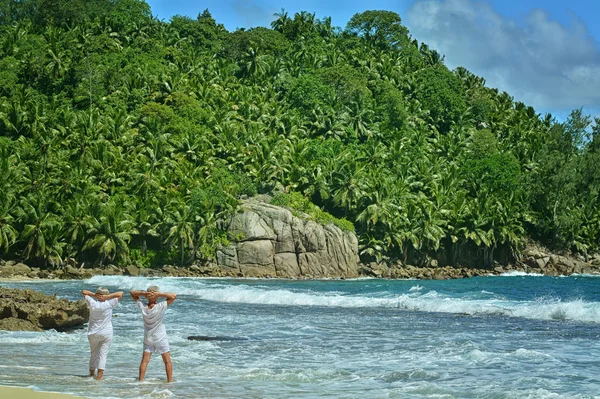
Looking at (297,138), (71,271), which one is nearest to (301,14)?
(297,138)

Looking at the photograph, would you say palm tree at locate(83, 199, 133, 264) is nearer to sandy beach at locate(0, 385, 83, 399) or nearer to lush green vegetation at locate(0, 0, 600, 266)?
lush green vegetation at locate(0, 0, 600, 266)

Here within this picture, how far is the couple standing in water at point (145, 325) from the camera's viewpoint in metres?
13.8

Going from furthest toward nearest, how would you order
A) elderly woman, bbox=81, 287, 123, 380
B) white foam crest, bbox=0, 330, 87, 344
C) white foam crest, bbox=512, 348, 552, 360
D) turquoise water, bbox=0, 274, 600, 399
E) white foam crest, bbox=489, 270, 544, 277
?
white foam crest, bbox=489, 270, 544, 277 → white foam crest, bbox=0, 330, 87, 344 → white foam crest, bbox=512, 348, 552, 360 → turquoise water, bbox=0, 274, 600, 399 → elderly woman, bbox=81, 287, 123, 380

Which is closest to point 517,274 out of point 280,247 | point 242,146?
point 280,247

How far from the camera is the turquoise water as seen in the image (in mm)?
14172

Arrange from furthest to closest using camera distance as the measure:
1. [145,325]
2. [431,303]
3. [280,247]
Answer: [280,247] < [431,303] < [145,325]

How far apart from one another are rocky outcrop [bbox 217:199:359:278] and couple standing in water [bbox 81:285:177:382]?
1964 inches

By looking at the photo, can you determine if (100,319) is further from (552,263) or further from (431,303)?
(552,263)

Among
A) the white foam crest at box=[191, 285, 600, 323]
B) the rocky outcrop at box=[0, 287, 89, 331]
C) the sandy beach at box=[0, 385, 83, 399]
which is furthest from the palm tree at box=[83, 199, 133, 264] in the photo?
the sandy beach at box=[0, 385, 83, 399]

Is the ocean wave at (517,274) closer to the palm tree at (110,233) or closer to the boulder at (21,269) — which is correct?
the palm tree at (110,233)

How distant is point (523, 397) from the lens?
13.6m

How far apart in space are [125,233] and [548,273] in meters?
42.0

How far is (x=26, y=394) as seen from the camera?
40.6ft

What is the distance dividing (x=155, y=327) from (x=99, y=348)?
124 cm
